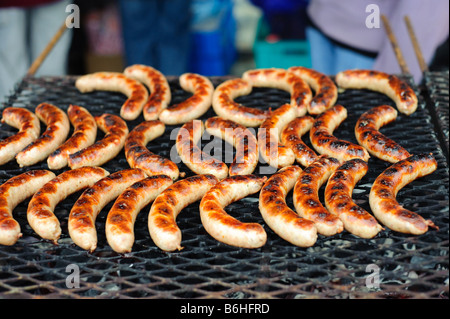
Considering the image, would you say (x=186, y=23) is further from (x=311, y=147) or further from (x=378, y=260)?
(x=378, y=260)

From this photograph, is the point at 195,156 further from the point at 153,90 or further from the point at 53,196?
the point at 153,90

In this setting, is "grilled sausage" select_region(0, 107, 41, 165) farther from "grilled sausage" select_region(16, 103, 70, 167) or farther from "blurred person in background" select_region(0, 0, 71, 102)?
"blurred person in background" select_region(0, 0, 71, 102)

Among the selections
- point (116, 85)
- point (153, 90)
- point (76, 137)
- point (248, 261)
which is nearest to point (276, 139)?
point (248, 261)

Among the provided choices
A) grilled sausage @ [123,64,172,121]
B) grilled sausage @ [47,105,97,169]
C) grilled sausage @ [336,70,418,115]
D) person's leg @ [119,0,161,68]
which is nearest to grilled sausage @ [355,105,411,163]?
grilled sausage @ [336,70,418,115]

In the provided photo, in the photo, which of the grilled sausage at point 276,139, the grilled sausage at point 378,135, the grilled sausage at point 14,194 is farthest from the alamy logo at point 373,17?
the grilled sausage at point 14,194

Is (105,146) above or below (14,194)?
above

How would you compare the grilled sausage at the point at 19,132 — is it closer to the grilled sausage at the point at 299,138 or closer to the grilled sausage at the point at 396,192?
the grilled sausage at the point at 299,138
